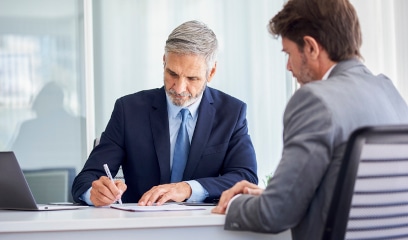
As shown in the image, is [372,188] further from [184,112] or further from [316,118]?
[184,112]

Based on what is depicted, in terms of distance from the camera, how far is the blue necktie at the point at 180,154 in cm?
306

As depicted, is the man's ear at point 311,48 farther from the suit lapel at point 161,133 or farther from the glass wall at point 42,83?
the glass wall at point 42,83

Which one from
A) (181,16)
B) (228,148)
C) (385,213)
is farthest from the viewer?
(181,16)

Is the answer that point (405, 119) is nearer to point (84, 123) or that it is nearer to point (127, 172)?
point (127, 172)

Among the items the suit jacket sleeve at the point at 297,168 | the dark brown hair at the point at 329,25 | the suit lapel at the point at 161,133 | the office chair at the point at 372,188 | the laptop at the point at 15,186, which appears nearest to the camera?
the office chair at the point at 372,188

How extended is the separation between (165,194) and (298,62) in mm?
706

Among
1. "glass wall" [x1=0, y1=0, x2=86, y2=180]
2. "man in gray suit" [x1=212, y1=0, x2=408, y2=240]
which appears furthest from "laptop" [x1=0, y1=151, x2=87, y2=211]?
"glass wall" [x1=0, y1=0, x2=86, y2=180]

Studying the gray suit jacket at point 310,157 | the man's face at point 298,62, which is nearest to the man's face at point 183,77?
the man's face at point 298,62

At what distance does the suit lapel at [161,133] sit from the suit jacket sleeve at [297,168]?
112cm

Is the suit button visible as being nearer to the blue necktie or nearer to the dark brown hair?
the dark brown hair

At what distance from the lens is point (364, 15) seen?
5.58 metres

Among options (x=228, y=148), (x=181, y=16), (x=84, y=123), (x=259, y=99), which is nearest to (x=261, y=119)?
(x=259, y=99)

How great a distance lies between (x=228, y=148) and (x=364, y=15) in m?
2.79

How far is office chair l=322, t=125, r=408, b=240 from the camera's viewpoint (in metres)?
1.71
